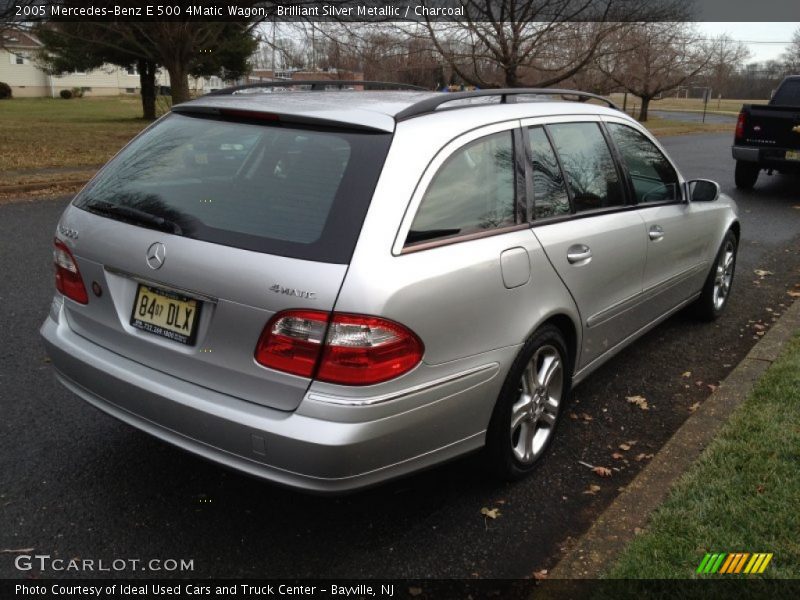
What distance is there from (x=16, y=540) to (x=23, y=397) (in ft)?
4.42

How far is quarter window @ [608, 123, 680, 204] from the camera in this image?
4312 millimetres

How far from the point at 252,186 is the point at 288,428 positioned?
3.12ft

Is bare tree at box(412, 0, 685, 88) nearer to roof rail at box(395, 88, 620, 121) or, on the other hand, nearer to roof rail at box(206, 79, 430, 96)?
roof rail at box(206, 79, 430, 96)

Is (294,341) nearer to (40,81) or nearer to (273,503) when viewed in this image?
(273,503)

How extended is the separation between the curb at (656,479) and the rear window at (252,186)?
4.73ft

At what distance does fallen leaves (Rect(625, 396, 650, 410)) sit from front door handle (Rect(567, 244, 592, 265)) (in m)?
1.21

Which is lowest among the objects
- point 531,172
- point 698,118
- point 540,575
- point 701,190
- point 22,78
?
point 540,575

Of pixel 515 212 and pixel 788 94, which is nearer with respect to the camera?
pixel 515 212

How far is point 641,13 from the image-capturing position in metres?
17.1

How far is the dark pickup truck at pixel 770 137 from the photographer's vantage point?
39.5 feet

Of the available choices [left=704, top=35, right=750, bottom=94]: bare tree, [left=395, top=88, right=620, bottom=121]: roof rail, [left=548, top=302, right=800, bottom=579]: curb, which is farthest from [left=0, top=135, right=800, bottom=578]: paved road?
[left=704, top=35, right=750, bottom=94]: bare tree

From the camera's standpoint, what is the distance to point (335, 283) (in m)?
2.46

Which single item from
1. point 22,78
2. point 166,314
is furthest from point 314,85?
point 22,78

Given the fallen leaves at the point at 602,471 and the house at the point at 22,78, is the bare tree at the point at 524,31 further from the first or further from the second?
the house at the point at 22,78
